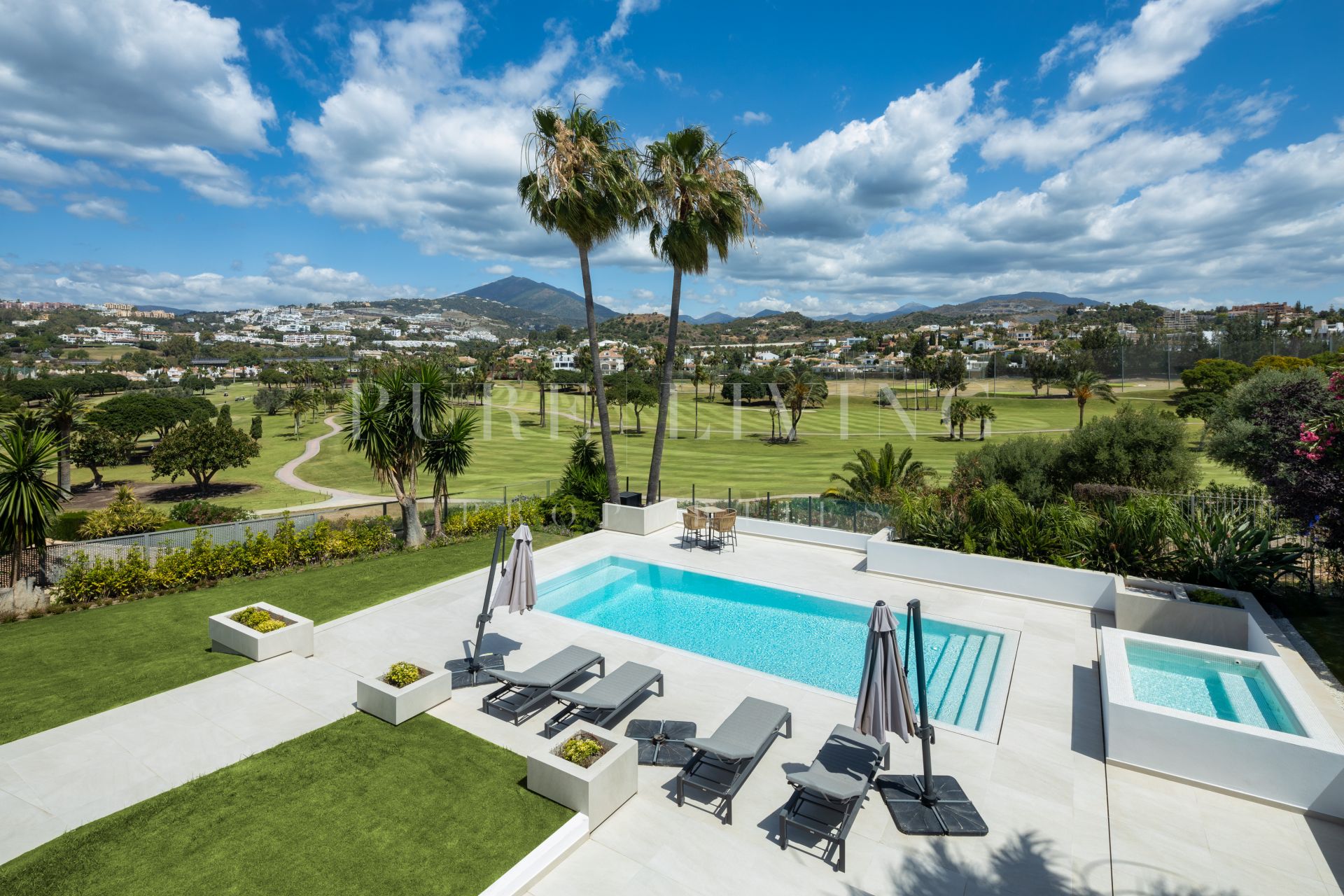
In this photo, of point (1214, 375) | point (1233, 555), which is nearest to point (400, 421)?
point (1233, 555)

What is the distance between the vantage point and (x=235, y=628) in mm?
8633

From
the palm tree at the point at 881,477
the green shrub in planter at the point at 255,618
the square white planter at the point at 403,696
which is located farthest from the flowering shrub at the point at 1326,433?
the green shrub in planter at the point at 255,618

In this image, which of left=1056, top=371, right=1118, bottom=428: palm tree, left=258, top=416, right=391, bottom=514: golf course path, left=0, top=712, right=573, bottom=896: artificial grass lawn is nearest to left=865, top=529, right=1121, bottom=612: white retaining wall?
left=0, top=712, right=573, bottom=896: artificial grass lawn

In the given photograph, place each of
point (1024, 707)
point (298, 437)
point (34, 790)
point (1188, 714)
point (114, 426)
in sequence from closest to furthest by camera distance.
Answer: point (34, 790) < point (1188, 714) < point (1024, 707) < point (114, 426) < point (298, 437)

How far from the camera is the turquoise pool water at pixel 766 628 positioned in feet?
27.8

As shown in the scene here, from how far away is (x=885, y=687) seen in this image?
530 cm

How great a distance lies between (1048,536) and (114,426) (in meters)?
66.4

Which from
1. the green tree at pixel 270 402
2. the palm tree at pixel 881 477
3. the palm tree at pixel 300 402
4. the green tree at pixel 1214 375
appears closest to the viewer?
the palm tree at pixel 881 477

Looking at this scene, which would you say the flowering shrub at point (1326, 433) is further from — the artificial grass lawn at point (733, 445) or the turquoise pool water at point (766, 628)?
the artificial grass lawn at point (733, 445)

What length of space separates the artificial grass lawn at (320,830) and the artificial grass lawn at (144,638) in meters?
0.68

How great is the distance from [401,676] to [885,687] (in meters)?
5.46

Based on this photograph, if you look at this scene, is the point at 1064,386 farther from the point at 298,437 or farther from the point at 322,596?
the point at 298,437

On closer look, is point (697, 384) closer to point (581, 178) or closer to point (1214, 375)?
point (1214, 375)

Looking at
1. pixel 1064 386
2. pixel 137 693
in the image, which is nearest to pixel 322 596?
pixel 137 693
